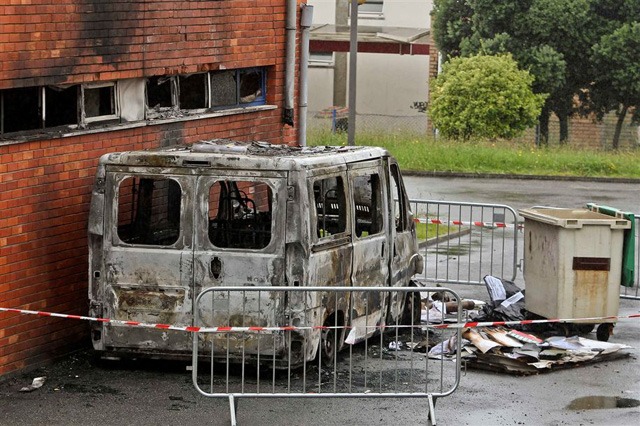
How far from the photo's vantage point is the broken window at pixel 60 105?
39.8 ft

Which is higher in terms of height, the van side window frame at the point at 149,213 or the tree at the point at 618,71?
the tree at the point at 618,71

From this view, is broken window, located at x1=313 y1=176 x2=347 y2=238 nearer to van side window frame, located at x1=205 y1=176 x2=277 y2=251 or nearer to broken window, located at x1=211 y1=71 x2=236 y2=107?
van side window frame, located at x1=205 y1=176 x2=277 y2=251

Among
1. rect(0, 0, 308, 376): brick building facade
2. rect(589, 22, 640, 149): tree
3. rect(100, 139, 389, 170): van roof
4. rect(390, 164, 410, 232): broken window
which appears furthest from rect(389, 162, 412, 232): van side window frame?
rect(589, 22, 640, 149): tree

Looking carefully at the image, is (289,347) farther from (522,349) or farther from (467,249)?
(467,249)

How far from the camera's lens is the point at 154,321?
1159 cm

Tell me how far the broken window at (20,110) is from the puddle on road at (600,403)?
16.9ft

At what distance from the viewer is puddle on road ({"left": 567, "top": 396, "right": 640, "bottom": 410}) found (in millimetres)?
11148

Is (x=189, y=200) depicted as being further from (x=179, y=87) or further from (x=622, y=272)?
(x=622, y=272)

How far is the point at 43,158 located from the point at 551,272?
5.21 meters

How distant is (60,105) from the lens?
12.3 m

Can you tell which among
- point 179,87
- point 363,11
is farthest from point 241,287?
point 363,11

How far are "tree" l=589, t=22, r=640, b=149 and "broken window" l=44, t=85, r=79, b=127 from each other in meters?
26.2

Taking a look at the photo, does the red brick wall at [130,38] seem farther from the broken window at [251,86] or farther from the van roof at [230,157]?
the van roof at [230,157]

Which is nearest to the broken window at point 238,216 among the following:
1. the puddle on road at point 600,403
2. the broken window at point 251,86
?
the puddle on road at point 600,403
